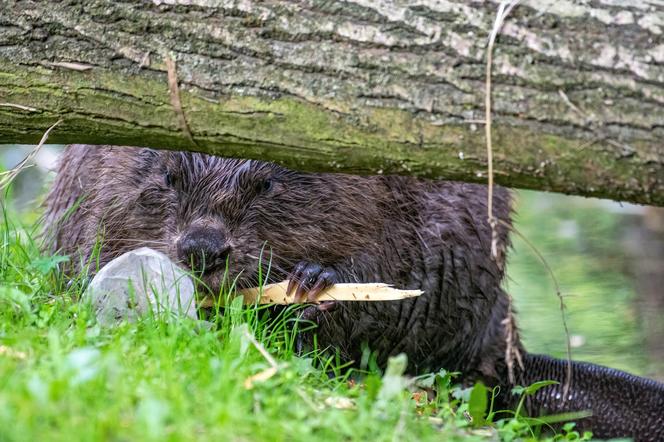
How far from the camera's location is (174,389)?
224 centimetres

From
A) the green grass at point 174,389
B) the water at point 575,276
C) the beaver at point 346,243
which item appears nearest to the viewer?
the green grass at point 174,389

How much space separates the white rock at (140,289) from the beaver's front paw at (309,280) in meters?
0.40

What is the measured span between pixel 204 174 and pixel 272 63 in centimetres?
Result: 95

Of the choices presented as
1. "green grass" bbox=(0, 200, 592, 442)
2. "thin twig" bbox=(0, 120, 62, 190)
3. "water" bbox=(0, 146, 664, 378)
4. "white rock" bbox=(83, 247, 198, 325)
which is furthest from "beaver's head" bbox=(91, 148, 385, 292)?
"water" bbox=(0, 146, 664, 378)

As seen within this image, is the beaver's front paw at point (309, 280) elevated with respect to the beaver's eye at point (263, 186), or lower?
lower

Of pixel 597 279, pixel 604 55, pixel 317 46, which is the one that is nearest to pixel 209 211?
pixel 317 46

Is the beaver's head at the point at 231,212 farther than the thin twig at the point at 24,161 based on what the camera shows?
Yes

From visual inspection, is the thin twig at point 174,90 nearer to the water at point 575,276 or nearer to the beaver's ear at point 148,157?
the beaver's ear at point 148,157

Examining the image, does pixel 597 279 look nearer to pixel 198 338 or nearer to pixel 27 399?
pixel 198 338

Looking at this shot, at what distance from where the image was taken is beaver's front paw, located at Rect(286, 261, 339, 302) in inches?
138

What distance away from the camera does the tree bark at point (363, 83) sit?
260cm

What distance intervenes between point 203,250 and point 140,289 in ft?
1.00

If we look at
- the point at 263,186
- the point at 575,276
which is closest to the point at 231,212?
the point at 263,186

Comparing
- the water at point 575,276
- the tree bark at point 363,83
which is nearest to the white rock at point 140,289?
the tree bark at point 363,83
